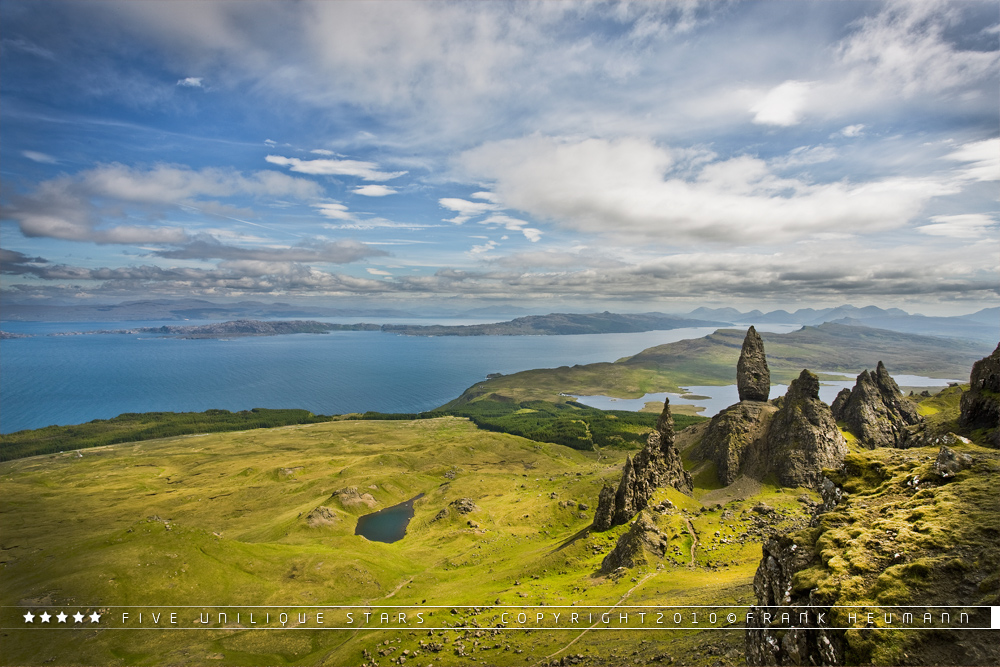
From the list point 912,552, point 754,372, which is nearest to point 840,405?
point 754,372

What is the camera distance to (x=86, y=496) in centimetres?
16075

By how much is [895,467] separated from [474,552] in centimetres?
9616

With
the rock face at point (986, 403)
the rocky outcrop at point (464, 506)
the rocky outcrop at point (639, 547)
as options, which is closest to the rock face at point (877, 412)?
the rock face at point (986, 403)

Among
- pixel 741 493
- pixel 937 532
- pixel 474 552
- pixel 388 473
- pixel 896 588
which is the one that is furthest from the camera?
pixel 388 473

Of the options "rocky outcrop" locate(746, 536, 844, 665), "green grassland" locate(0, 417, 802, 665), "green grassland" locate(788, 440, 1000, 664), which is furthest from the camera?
"green grassland" locate(0, 417, 802, 665)

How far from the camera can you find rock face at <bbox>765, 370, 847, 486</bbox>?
9269cm

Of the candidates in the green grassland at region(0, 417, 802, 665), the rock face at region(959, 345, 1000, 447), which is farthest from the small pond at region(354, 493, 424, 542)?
the rock face at region(959, 345, 1000, 447)

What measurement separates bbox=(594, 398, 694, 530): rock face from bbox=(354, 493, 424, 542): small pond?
70797mm

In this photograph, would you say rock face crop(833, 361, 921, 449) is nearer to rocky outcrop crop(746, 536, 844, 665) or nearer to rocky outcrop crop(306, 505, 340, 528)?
rocky outcrop crop(746, 536, 844, 665)

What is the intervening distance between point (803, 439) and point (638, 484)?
40882 mm

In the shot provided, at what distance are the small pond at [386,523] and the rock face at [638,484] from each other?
70797 millimetres

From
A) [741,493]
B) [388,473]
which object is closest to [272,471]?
[388,473]

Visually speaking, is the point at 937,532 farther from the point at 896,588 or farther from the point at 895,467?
the point at 895,467

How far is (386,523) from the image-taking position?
141125mm
